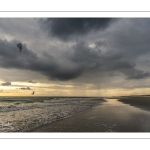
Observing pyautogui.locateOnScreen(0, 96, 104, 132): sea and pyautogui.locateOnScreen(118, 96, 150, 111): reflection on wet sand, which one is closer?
pyautogui.locateOnScreen(0, 96, 104, 132): sea

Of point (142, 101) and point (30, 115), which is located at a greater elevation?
point (142, 101)

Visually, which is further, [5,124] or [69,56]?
[69,56]

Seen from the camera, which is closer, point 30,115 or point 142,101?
point 30,115

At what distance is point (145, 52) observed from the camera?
797 cm

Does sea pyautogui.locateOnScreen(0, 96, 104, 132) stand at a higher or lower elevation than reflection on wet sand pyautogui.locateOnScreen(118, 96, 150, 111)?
lower

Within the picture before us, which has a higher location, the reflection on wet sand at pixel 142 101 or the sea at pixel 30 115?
the reflection on wet sand at pixel 142 101

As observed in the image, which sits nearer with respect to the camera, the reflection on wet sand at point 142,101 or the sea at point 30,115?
the sea at point 30,115
